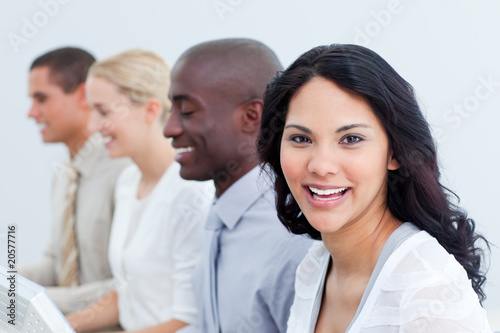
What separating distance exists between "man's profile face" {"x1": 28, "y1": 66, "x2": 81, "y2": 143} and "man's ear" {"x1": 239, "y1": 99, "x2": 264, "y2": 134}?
135cm

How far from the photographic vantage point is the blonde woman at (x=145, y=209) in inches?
68.2

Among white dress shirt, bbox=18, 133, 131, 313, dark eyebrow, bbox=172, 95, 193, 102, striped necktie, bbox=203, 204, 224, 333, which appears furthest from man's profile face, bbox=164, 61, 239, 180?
white dress shirt, bbox=18, 133, 131, 313

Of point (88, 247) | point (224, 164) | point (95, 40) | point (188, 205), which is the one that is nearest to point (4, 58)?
Answer: point (95, 40)

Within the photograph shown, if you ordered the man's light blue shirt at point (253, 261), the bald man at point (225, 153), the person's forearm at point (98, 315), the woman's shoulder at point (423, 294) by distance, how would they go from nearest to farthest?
the woman's shoulder at point (423, 294), the man's light blue shirt at point (253, 261), the bald man at point (225, 153), the person's forearm at point (98, 315)

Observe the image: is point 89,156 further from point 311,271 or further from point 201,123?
point 311,271

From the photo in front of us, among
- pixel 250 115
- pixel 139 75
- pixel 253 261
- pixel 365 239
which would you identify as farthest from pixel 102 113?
pixel 365 239

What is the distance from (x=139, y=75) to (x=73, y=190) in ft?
1.90

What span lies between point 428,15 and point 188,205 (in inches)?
52.5

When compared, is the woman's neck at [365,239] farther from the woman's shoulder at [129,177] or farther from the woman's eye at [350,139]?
the woman's shoulder at [129,177]

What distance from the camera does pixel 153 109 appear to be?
208cm

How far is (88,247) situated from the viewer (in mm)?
2320

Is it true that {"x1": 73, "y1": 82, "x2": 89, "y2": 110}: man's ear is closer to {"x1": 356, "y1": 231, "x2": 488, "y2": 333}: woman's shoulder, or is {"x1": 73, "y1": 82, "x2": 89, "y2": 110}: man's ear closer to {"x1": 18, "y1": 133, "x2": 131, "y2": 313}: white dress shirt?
{"x1": 18, "y1": 133, "x2": 131, "y2": 313}: white dress shirt

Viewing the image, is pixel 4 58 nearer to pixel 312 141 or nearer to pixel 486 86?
pixel 486 86

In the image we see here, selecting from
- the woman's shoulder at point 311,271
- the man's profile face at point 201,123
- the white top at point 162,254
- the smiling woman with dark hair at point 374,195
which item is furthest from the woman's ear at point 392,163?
the white top at point 162,254
